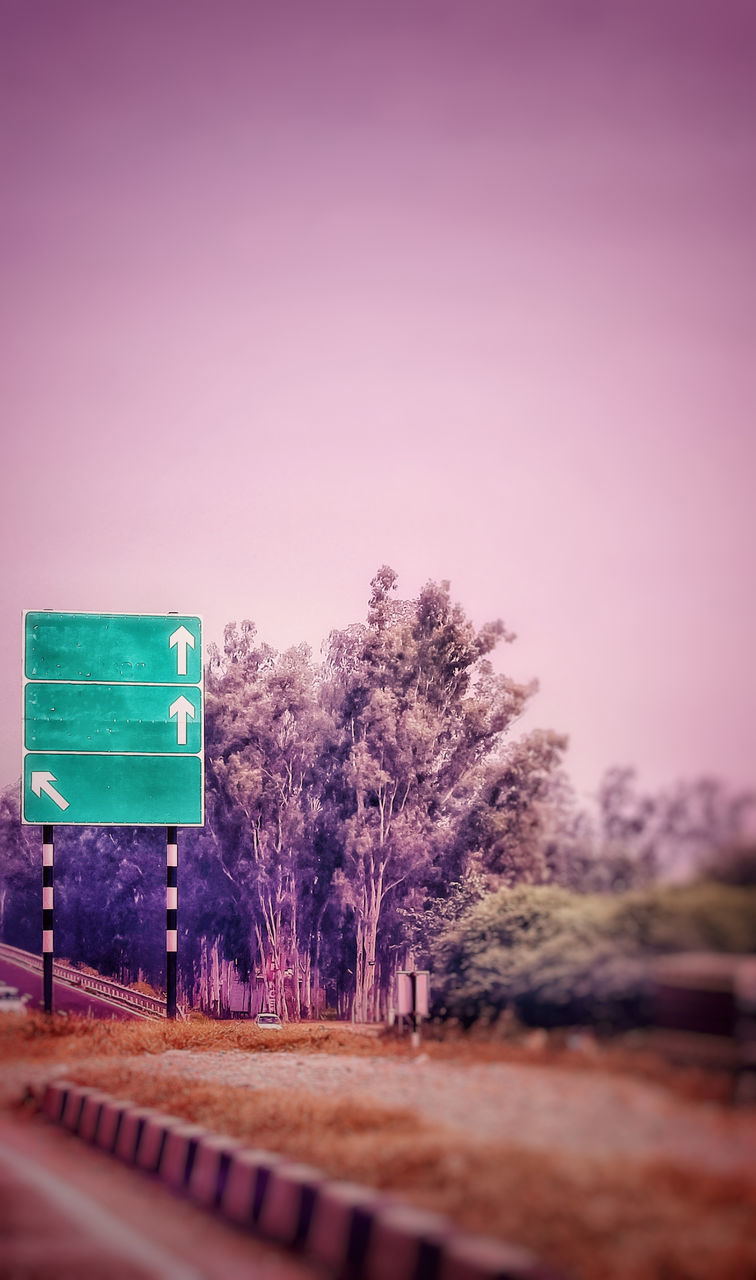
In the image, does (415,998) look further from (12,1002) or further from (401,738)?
(401,738)

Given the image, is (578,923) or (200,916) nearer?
(578,923)

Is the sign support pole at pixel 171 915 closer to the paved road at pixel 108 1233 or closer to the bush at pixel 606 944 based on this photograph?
the paved road at pixel 108 1233

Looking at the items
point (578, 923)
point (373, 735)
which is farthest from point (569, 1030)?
point (373, 735)

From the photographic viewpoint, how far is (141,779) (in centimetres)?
2225

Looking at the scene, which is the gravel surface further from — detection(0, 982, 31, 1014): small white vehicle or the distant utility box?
detection(0, 982, 31, 1014): small white vehicle

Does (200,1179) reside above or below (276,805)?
below

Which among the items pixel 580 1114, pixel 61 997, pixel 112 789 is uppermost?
pixel 112 789

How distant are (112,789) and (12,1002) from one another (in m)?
4.29

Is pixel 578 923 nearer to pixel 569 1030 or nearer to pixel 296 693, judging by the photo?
pixel 569 1030

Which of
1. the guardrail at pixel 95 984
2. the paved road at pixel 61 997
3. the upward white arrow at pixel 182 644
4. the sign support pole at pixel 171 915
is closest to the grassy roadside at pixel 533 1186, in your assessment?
the sign support pole at pixel 171 915

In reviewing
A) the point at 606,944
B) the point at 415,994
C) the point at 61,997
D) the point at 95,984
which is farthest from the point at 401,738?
the point at 606,944

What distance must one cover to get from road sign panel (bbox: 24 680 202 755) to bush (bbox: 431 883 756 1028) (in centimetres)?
1208

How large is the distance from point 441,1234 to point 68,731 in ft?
51.8

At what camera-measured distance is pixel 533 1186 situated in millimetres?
7102
